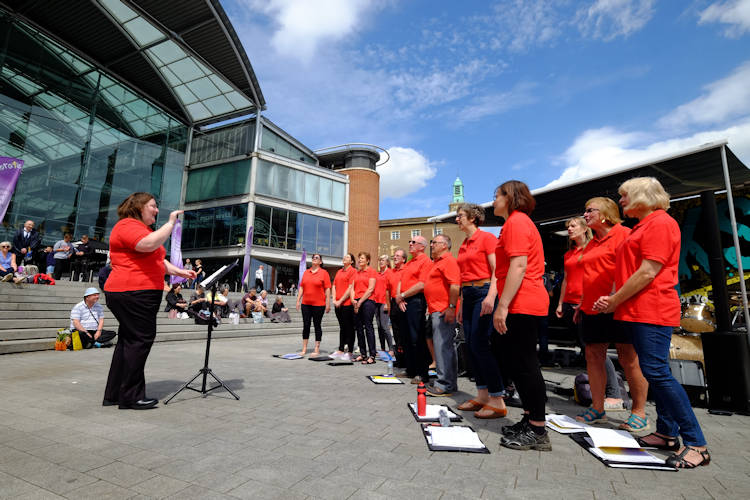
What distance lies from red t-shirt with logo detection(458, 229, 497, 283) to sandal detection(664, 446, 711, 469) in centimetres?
208

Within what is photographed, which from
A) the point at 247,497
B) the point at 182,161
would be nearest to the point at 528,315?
the point at 247,497

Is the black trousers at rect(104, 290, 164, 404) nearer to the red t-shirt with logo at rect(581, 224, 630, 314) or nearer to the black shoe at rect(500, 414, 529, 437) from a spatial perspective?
the black shoe at rect(500, 414, 529, 437)

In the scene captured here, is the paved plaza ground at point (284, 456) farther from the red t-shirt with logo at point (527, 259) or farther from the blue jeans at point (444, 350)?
the red t-shirt with logo at point (527, 259)

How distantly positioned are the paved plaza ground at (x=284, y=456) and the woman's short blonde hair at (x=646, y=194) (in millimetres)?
1836

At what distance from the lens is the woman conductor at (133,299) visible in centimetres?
352

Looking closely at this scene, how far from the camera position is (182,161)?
27500mm

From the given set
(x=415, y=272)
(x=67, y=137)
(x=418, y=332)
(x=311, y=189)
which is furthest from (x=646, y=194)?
(x=311, y=189)

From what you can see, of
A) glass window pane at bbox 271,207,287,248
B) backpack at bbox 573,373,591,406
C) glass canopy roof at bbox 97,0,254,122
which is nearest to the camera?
backpack at bbox 573,373,591,406

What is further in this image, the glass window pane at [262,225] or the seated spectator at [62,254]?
the glass window pane at [262,225]

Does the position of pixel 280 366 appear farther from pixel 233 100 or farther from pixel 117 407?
pixel 233 100

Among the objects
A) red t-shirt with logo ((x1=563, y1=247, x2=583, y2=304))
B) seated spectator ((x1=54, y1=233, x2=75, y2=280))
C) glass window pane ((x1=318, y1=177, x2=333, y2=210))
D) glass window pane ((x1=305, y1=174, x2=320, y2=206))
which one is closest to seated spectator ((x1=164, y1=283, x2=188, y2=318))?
seated spectator ((x1=54, y1=233, x2=75, y2=280))

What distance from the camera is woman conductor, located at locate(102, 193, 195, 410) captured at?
352 centimetres

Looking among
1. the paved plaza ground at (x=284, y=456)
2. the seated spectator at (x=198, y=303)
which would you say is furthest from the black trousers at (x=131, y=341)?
the seated spectator at (x=198, y=303)

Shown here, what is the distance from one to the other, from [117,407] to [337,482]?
8.78 feet
